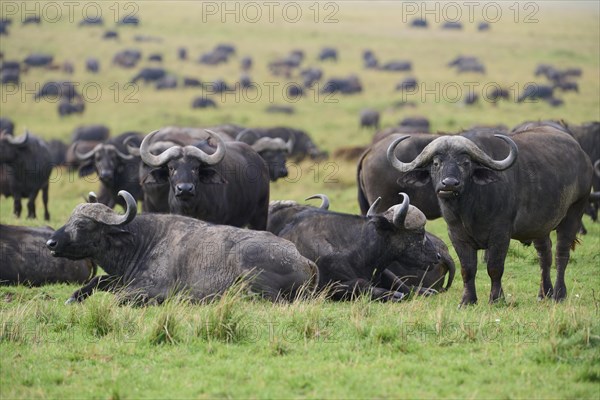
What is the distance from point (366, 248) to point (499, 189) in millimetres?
1803

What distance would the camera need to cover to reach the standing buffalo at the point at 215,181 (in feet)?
39.1

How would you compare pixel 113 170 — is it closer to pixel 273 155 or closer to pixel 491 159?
pixel 273 155

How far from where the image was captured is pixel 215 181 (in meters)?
12.2

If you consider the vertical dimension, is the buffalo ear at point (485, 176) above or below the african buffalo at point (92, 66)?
above

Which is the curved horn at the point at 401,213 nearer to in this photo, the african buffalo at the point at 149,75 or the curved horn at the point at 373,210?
the curved horn at the point at 373,210

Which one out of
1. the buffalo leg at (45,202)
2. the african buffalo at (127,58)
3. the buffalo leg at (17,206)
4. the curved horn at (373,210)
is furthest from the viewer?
the african buffalo at (127,58)

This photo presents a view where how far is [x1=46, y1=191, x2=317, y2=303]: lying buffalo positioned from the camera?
31.1 feet

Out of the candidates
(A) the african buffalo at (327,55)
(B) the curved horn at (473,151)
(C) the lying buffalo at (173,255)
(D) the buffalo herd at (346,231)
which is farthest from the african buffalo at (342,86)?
(B) the curved horn at (473,151)

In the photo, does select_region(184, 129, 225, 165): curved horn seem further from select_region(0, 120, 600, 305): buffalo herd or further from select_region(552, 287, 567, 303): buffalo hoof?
select_region(552, 287, 567, 303): buffalo hoof

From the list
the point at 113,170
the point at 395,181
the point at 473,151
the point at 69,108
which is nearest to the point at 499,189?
the point at 473,151

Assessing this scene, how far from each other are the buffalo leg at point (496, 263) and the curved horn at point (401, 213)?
1.09 metres

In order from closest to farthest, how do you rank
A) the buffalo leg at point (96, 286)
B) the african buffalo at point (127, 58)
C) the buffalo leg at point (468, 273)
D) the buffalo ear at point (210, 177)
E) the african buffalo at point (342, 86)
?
the buffalo leg at point (468, 273), the buffalo leg at point (96, 286), the buffalo ear at point (210, 177), the african buffalo at point (342, 86), the african buffalo at point (127, 58)

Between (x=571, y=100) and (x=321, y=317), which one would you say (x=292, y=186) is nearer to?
(x=321, y=317)

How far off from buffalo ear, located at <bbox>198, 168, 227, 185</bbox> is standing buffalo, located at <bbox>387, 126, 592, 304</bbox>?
2.99 m
